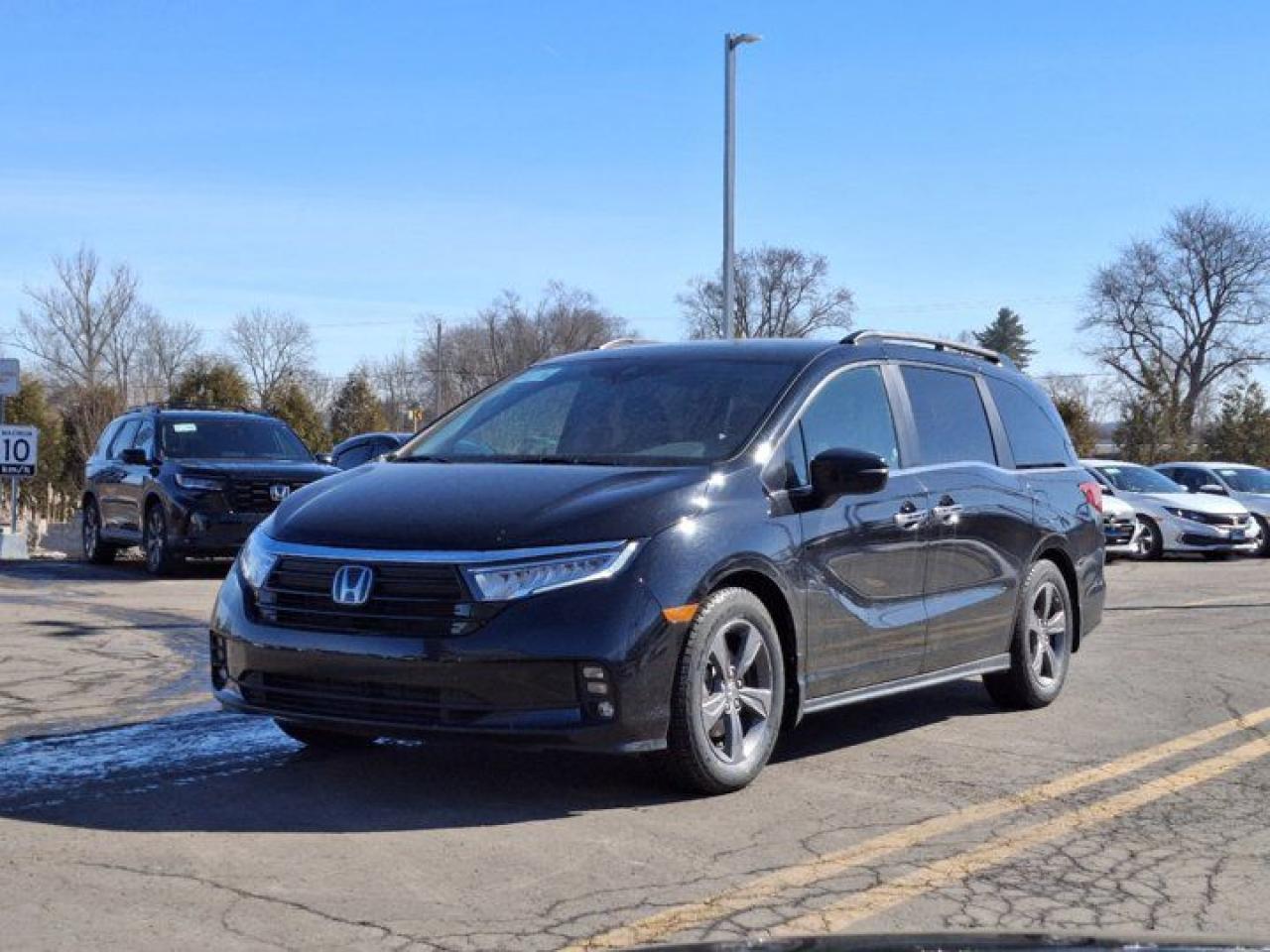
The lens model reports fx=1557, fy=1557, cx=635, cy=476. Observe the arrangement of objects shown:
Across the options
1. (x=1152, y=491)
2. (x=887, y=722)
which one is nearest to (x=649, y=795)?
(x=887, y=722)

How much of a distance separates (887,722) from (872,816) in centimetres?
200

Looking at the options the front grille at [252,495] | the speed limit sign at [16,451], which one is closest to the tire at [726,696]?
the front grille at [252,495]

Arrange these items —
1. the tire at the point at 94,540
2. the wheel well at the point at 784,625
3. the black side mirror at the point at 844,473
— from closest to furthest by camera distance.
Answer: the wheel well at the point at 784,625 → the black side mirror at the point at 844,473 → the tire at the point at 94,540

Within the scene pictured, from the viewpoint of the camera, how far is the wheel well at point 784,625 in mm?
5734

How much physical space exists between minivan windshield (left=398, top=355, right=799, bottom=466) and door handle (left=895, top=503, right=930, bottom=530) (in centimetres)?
78

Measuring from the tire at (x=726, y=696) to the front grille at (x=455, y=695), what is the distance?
457 millimetres

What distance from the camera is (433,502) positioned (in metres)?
5.49

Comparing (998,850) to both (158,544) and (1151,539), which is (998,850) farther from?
(1151,539)

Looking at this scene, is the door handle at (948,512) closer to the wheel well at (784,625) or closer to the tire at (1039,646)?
the tire at (1039,646)

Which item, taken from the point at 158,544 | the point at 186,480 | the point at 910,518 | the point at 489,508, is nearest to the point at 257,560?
the point at 489,508

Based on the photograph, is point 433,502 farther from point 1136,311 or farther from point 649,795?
point 1136,311

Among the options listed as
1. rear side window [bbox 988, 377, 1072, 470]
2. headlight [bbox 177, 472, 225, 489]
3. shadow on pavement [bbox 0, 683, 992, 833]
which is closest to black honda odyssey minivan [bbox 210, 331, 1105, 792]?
shadow on pavement [bbox 0, 683, 992, 833]

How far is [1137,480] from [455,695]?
66.0 ft

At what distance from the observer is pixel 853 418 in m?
6.60
